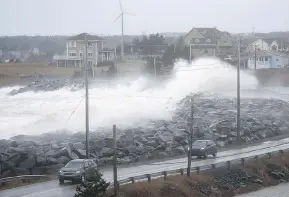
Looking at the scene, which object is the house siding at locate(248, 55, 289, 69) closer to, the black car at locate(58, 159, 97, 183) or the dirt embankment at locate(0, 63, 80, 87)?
the dirt embankment at locate(0, 63, 80, 87)

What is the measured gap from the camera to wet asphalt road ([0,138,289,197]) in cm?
2402

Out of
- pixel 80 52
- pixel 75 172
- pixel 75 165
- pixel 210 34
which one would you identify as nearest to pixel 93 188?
pixel 75 172

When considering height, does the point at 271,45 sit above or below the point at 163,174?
above

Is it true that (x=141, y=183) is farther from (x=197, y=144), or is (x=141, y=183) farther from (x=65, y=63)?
(x=65, y=63)

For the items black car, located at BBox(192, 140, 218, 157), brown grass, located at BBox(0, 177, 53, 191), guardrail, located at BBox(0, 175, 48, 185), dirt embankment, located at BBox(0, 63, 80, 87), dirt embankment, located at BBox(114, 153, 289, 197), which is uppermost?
dirt embankment, located at BBox(0, 63, 80, 87)

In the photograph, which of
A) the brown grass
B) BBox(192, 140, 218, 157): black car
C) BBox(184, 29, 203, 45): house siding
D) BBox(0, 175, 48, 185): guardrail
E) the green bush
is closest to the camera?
the green bush

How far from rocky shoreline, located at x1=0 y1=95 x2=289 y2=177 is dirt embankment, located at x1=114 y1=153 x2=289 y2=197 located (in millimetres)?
5398

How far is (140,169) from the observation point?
101 ft

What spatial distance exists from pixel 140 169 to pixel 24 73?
75248mm

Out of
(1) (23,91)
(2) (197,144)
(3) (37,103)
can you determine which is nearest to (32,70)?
(1) (23,91)

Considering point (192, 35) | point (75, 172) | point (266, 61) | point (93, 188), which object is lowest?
point (75, 172)

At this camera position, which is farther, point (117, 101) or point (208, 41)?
point (208, 41)

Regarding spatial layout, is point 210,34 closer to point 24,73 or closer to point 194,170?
point 24,73

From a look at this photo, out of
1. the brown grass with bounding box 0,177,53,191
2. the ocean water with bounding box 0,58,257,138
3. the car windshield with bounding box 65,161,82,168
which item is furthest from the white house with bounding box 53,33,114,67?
→ the car windshield with bounding box 65,161,82,168
